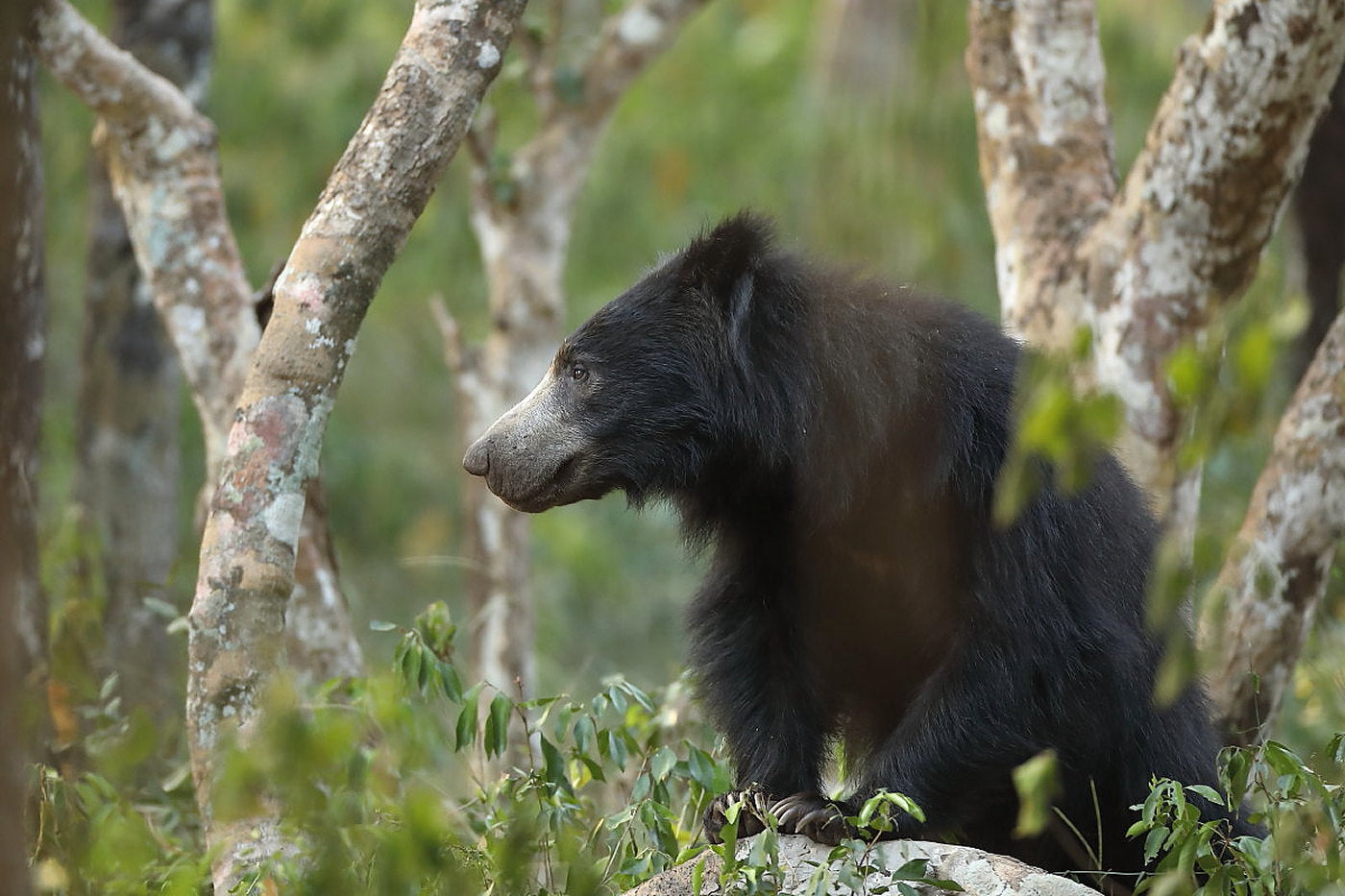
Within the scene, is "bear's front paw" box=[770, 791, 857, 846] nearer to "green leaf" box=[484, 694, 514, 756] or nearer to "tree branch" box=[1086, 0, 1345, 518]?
"green leaf" box=[484, 694, 514, 756]

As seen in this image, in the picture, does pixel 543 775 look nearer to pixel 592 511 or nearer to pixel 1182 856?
pixel 1182 856

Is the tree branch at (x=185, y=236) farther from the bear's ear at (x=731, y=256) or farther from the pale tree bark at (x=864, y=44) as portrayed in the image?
the pale tree bark at (x=864, y=44)

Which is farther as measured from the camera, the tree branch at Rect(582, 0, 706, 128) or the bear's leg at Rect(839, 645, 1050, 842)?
the tree branch at Rect(582, 0, 706, 128)

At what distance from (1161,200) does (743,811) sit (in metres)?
1.84

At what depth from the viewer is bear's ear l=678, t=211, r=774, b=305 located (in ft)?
10.3

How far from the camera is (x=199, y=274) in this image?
382 centimetres

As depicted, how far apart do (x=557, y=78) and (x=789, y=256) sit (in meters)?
2.55

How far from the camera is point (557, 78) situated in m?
5.49

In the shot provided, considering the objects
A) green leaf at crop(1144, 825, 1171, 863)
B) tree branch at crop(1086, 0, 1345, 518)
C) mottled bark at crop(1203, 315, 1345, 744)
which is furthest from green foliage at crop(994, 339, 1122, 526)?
mottled bark at crop(1203, 315, 1345, 744)

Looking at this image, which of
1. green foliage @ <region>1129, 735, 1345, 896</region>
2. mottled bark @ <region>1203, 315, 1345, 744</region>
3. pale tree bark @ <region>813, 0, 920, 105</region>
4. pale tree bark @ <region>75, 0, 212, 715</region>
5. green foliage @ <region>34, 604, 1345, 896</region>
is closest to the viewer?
green foliage @ <region>34, 604, 1345, 896</region>

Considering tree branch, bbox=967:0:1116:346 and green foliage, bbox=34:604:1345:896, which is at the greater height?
tree branch, bbox=967:0:1116:346

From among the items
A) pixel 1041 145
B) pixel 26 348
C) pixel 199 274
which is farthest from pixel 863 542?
pixel 26 348

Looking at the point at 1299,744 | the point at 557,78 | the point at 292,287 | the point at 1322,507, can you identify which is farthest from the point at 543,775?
the point at 1299,744

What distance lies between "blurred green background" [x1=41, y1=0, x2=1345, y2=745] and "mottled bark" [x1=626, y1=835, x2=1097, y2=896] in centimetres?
394
